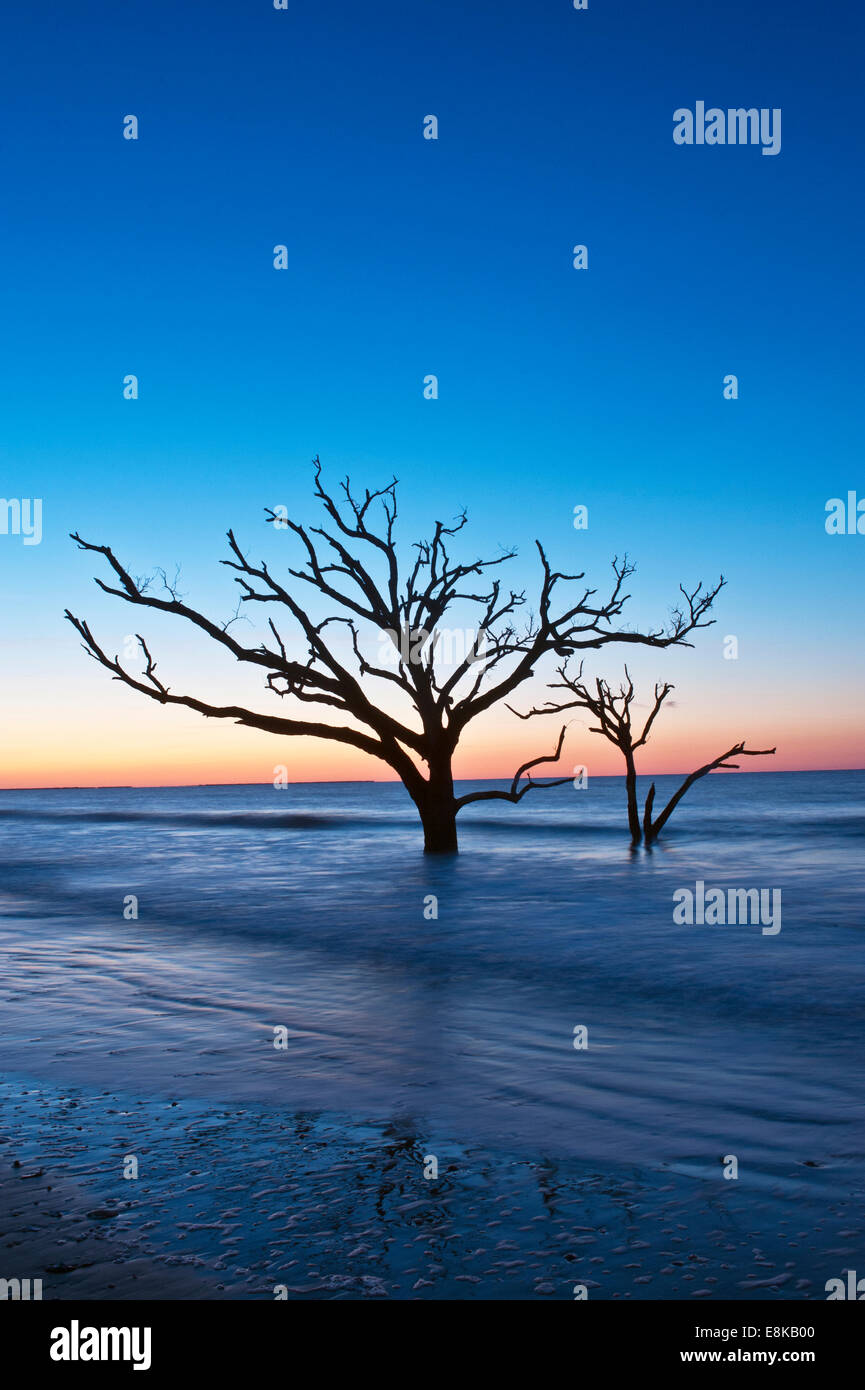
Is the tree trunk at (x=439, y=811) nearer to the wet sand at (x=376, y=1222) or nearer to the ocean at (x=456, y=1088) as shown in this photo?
the ocean at (x=456, y=1088)

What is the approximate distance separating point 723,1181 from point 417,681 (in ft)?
54.8

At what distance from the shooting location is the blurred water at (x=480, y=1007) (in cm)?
462

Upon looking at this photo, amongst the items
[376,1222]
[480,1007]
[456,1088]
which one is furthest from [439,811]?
[376,1222]

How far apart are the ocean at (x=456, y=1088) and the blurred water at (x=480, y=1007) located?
34 mm

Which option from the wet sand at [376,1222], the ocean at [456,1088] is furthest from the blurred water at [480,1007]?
the wet sand at [376,1222]

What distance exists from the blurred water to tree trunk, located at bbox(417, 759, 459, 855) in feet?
A: 9.93

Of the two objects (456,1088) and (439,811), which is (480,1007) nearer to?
(456,1088)

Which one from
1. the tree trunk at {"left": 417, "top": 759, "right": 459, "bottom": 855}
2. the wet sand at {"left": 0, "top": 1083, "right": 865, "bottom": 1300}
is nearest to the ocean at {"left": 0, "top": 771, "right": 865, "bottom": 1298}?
the wet sand at {"left": 0, "top": 1083, "right": 865, "bottom": 1300}

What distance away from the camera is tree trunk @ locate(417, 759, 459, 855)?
2091cm

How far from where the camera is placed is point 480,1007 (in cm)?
756

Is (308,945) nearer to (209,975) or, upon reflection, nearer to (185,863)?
(209,975)

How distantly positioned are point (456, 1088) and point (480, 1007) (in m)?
2.59

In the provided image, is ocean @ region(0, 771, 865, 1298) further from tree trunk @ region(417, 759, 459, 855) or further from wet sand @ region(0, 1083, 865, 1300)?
tree trunk @ region(417, 759, 459, 855)
